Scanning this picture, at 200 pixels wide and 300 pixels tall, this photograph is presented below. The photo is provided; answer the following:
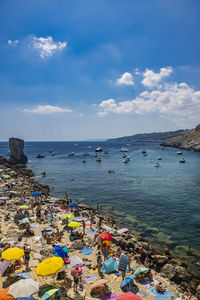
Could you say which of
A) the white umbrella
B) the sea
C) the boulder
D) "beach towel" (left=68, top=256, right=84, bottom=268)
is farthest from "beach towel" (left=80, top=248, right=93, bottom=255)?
the sea

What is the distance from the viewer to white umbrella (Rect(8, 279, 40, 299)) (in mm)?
9188

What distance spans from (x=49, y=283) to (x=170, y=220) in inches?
701

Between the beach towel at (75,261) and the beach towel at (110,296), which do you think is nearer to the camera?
the beach towel at (110,296)

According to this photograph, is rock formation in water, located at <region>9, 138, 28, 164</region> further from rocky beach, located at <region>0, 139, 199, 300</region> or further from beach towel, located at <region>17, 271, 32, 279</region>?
beach towel, located at <region>17, 271, 32, 279</region>

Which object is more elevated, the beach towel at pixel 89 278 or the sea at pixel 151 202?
the beach towel at pixel 89 278

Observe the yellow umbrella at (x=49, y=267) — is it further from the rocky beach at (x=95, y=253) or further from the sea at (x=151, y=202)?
the sea at (x=151, y=202)

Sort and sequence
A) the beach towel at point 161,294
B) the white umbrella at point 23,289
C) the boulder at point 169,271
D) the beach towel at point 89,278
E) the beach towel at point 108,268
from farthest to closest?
the boulder at point 169,271, the beach towel at point 108,268, the beach towel at point 89,278, the beach towel at point 161,294, the white umbrella at point 23,289

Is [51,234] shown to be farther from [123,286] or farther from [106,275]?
[123,286]

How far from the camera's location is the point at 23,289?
9.40 m

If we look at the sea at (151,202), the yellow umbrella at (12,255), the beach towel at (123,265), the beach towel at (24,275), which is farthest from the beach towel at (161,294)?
the yellow umbrella at (12,255)

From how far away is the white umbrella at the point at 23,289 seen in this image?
9188 mm

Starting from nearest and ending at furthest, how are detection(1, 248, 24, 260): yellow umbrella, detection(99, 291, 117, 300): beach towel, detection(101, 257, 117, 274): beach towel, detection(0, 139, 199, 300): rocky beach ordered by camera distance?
detection(99, 291, 117, 300): beach towel
detection(1, 248, 24, 260): yellow umbrella
detection(0, 139, 199, 300): rocky beach
detection(101, 257, 117, 274): beach towel

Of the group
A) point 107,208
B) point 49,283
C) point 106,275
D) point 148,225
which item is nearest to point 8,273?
point 49,283

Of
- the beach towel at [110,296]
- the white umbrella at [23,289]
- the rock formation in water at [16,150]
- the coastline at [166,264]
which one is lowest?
the coastline at [166,264]
